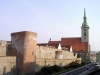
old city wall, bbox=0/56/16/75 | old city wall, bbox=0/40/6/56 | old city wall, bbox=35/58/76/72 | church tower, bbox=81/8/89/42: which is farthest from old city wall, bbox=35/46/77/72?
church tower, bbox=81/8/89/42

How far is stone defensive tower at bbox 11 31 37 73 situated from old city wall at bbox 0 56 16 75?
45.5 inches

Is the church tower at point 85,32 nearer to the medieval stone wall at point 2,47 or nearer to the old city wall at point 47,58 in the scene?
the old city wall at point 47,58

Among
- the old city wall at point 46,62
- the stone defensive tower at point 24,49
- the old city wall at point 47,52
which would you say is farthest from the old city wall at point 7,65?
the old city wall at point 47,52

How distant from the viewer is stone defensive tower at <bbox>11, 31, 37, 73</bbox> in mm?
28712

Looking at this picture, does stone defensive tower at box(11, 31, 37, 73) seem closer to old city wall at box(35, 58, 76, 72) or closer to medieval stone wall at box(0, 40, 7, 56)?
medieval stone wall at box(0, 40, 7, 56)

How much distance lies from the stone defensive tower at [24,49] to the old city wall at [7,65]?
3.79ft

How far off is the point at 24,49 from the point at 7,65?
3547mm

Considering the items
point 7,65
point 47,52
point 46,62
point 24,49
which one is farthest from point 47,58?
point 7,65

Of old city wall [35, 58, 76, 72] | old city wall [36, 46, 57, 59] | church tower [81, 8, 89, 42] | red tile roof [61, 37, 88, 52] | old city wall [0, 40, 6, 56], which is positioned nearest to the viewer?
old city wall [0, 40, 6, 56]

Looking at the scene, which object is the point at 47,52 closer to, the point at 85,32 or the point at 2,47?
the point at 2,47

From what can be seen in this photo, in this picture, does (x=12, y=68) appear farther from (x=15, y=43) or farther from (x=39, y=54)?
(x=39, y=54)

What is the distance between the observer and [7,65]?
26.6 meters

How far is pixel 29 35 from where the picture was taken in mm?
29625

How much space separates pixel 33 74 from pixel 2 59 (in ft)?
21.0
